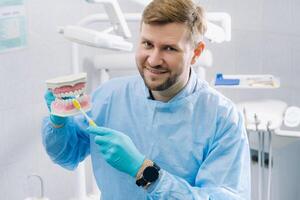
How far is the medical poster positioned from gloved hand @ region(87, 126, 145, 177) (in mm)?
1062

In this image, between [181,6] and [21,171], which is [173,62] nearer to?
[181,6]

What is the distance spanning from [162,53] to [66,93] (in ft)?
0.97

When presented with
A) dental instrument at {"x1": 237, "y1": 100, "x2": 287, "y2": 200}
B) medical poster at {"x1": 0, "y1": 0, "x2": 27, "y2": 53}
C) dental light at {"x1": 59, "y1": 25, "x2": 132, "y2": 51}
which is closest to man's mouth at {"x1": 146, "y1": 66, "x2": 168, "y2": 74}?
dental light at {"x1": 59, "y1": 25, "x2": 132, "y2": 51}

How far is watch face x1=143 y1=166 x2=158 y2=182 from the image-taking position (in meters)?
1.64

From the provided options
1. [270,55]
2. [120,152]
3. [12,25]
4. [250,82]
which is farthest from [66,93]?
[270,55]

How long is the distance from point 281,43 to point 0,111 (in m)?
1.31

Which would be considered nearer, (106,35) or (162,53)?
(162,53)

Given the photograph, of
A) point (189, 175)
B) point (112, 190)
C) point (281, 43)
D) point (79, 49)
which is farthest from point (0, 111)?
point (281, 43)

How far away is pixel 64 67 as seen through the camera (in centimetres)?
289

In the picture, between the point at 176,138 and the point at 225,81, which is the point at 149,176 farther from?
the point at 225,81

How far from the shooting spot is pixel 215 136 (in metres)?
1.79

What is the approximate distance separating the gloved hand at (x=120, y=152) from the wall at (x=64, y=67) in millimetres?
1080

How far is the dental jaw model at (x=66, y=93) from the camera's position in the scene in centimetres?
176

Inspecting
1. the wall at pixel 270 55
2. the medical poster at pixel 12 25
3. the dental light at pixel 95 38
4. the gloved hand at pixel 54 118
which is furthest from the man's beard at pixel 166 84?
the wall at pixel 270 55
